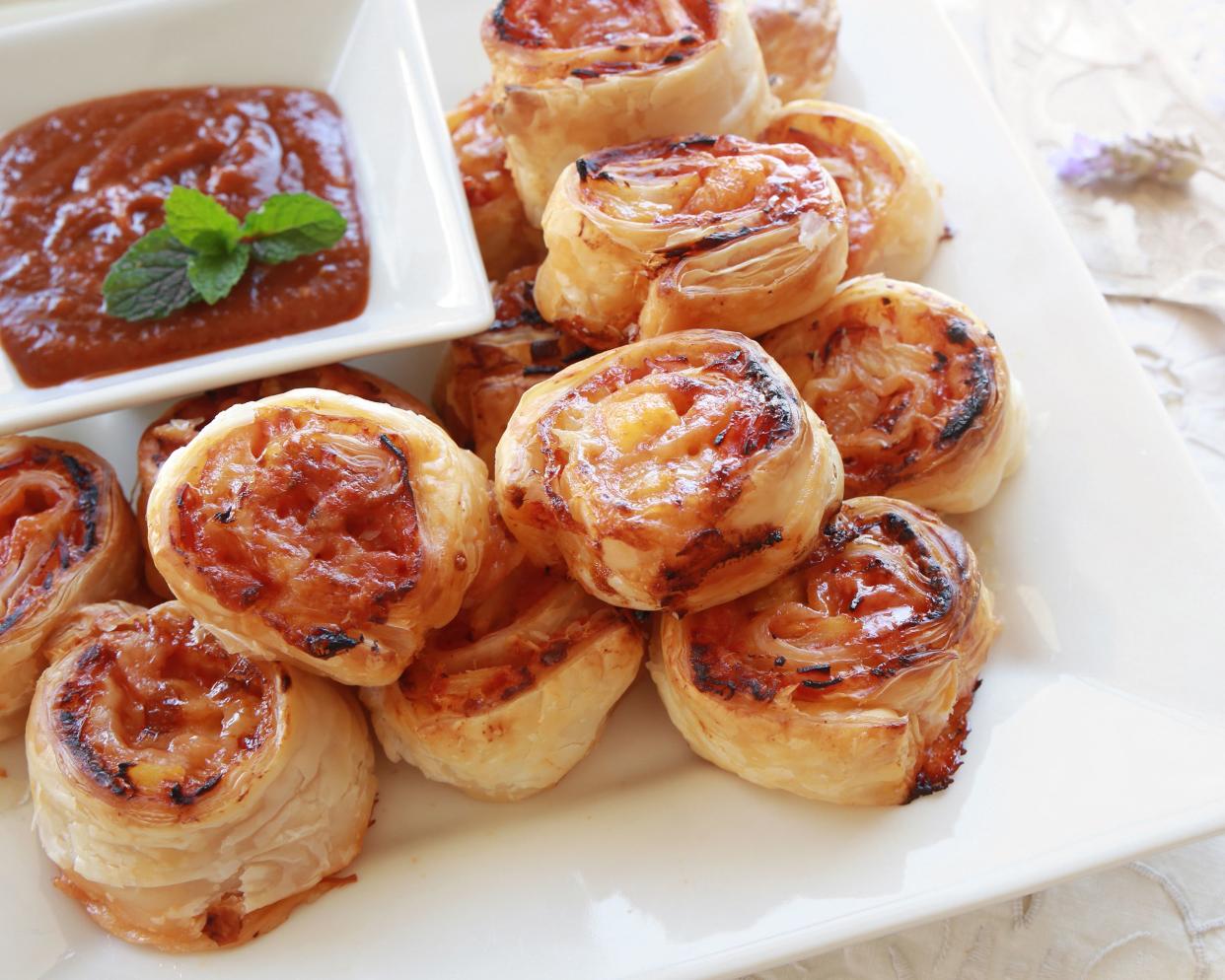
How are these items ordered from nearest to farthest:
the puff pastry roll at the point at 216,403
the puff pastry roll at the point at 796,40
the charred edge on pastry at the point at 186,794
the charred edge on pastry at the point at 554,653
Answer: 1. the charred edge on pastry at the point at 186,794
2. the charred edge on pastry at the point at 554,653
3. the puff pastry roll at the point at 216,403
4. the puff pastry roll at the point at 796,40

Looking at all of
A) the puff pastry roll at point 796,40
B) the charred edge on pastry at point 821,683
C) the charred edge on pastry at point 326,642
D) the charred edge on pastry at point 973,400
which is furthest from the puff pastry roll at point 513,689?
the puff pastry roll at point 796,40

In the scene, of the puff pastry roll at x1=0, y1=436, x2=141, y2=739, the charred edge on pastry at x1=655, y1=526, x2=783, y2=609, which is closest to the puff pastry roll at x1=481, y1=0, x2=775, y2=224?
the charred edge on pastry at x1=655, y1=526, x2=783, y2=609

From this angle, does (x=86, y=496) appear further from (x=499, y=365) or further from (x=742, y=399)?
(x=742, y=399)

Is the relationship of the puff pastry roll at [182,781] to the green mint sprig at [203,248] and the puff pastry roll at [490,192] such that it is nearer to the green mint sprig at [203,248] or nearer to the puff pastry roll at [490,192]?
the green mint sprig at [203,248]

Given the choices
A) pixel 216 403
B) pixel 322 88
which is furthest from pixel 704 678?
pixel 322 88

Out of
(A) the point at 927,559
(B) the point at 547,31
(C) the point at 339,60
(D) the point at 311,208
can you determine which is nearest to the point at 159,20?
(C) the point at 339,60

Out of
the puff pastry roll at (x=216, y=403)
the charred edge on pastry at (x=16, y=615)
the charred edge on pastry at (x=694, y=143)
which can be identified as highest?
the charred edge on pastry at (x=694, y=143)
